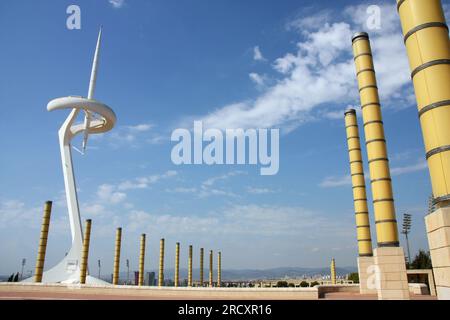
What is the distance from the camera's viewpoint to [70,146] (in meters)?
40.6

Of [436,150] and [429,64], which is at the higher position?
[429,64]

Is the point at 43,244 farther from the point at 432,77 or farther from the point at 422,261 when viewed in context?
the point at 422,261

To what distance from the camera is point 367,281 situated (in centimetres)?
2106

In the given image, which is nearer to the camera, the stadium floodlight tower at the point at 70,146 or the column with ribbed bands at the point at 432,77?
the column with ribbed bands at the point at 432,77

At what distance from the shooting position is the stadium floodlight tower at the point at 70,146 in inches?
1468

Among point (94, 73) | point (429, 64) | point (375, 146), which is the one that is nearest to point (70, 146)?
point (94, 73)

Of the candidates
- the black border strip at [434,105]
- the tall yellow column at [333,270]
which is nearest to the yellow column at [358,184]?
the tall yellow column at [333,270]

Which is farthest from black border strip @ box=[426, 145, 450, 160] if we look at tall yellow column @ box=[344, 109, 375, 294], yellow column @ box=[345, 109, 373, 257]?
yellow column @ box=[345, 109, 373, 257]

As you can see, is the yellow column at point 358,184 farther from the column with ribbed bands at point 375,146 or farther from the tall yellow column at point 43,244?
the tall yellow column at point 43,244

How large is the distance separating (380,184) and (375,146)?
1837 mm

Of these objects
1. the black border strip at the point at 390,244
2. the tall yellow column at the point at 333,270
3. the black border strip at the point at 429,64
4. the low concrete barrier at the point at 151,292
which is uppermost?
the black border strip at the point at 429,64

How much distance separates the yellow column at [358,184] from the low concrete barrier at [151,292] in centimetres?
605
